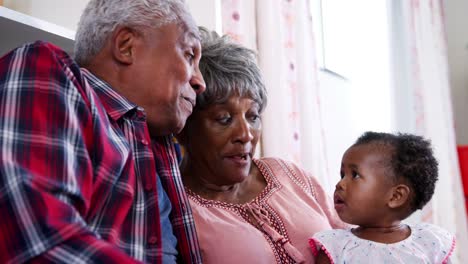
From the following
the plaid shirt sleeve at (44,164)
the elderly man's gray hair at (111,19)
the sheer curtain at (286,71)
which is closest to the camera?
the plaid shirt sleeve at (44,164)

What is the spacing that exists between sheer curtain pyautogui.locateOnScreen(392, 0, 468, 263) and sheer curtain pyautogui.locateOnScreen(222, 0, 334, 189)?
137cm

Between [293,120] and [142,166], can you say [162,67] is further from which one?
[293,120]

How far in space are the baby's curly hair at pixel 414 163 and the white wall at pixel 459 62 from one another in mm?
3191

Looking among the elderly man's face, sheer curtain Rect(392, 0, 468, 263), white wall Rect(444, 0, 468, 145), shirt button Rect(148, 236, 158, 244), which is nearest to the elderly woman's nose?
the elderly man's face

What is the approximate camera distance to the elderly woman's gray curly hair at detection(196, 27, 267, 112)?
138cm

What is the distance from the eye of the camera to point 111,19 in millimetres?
1032

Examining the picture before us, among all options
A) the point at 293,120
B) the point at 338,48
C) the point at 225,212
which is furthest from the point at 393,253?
the point at 338,48

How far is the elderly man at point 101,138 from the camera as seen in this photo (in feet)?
2.18

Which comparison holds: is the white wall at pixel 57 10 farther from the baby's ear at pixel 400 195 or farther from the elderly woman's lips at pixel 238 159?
the baby's ear at pixel 400 195

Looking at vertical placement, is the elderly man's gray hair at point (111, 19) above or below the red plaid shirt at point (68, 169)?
above

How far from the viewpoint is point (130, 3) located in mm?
1039

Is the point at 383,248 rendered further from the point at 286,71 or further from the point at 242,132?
the point at 286,71

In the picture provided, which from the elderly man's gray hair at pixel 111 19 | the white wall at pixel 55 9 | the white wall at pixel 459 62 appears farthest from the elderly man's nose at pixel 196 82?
the white wall at pixel 459 62

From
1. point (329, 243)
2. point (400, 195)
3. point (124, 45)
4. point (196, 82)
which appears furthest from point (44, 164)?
point (400, 195)
